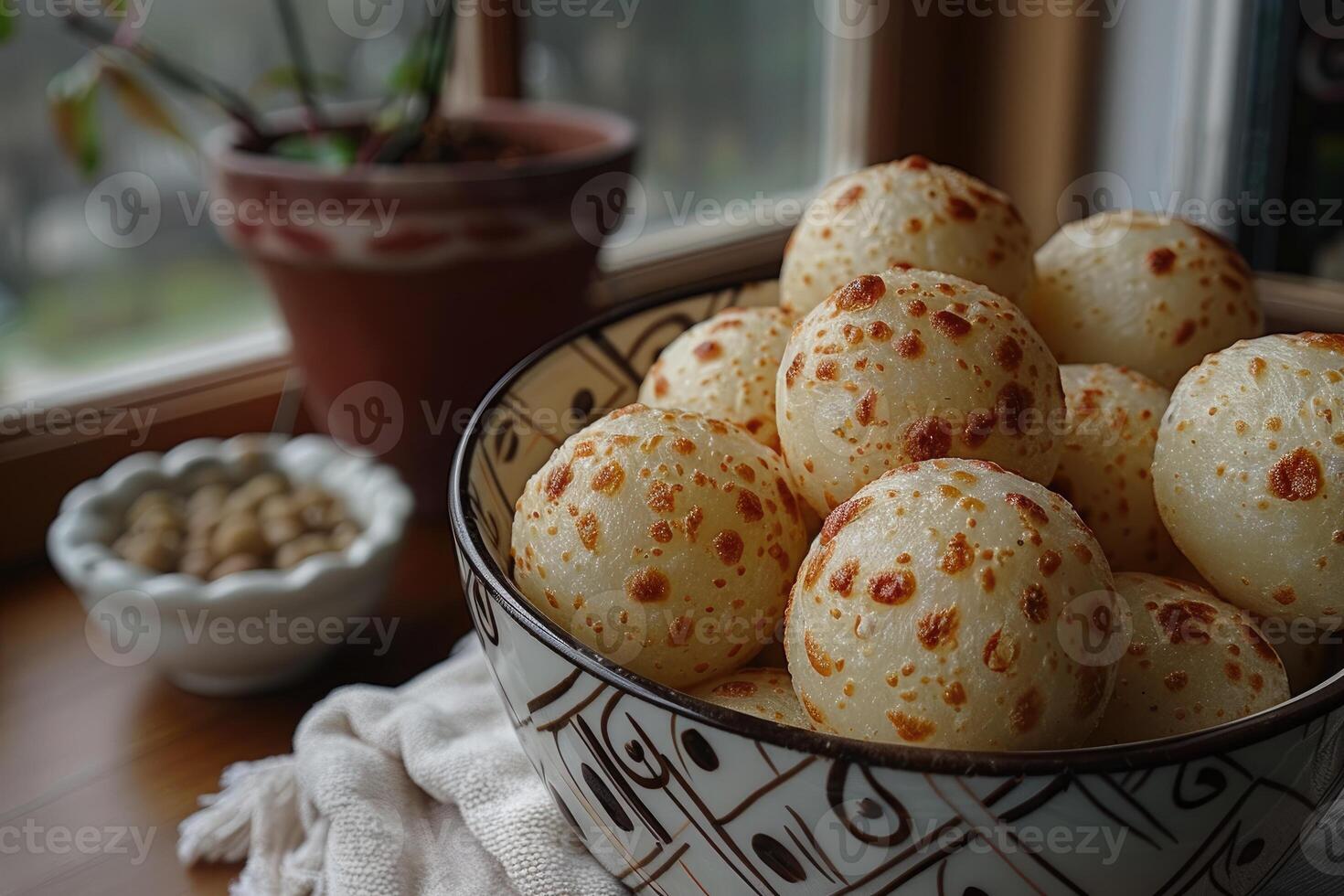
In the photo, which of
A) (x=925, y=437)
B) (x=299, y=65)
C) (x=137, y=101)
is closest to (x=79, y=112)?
(x=137, y=101)

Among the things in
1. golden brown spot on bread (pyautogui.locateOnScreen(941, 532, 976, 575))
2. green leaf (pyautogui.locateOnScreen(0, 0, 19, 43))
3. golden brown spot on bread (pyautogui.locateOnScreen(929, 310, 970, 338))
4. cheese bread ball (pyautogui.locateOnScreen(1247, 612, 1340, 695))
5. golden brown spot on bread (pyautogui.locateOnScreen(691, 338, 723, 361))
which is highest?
green leaf (pyautogui.locateOnScreen(0, 0, 19, 43))

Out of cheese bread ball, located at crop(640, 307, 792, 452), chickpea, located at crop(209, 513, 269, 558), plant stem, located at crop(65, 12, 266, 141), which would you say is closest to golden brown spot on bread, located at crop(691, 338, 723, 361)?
cheese bread ball, located at crop(640, 307, 792, 452)

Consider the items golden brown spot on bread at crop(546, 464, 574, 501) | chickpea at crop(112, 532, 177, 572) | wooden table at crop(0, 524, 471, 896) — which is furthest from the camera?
chickpea at crop(112, 532, 177, 572)

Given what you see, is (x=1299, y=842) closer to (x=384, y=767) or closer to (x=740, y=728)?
(x=740, y=728)

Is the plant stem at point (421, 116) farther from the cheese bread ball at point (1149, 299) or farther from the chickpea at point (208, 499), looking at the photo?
the cheese bread ball at point (1149, 299)

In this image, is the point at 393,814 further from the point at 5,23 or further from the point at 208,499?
the point at 5,23

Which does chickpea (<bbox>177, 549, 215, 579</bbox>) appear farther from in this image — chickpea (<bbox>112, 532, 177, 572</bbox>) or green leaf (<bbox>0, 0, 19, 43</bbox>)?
green leaf (<bbox>0, 0, 19, 43</bbox>)

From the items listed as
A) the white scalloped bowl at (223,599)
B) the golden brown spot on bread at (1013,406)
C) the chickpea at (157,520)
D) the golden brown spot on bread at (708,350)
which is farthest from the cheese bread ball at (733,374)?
the chickpea at (157,520)
